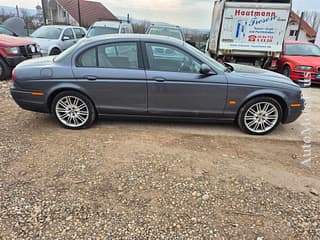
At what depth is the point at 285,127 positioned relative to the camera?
4512 mm

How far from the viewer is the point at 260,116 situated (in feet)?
13.2

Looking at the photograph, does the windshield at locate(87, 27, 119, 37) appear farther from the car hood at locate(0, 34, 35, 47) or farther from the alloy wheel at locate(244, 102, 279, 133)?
the alloy wheel at locate(244, 102, 279, 133)

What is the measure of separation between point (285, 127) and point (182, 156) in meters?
2.34

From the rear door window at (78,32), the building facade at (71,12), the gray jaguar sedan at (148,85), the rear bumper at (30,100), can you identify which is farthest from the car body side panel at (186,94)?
the building facade at (71,12)

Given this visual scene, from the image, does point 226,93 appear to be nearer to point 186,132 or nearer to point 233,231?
point 186,132

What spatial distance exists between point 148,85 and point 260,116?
1.91 meters

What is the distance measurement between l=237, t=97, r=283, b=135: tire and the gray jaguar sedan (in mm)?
15

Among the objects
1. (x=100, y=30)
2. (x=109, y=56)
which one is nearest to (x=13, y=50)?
(x=100, y=30)

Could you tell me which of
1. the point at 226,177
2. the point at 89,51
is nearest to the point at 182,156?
the point at 226,177

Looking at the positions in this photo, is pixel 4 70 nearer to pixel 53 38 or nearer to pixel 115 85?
pixel 53 38

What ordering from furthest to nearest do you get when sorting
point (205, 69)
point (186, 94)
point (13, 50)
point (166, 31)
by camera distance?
point (166, 31), point (13, 50), point (186, 94), point (205, 69)

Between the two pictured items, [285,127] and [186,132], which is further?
[285,127]

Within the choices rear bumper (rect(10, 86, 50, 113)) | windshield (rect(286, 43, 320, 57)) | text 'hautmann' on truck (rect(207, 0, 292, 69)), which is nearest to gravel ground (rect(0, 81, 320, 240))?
rear bumper (rect(10, 86, 50, 113))

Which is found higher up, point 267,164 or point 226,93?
point 226,93
